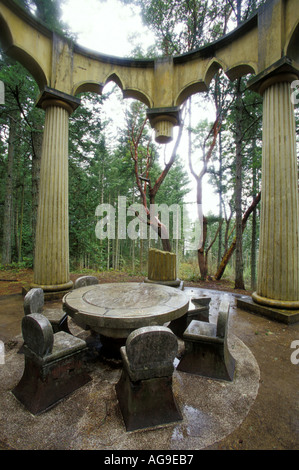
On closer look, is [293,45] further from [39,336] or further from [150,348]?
[39,336]

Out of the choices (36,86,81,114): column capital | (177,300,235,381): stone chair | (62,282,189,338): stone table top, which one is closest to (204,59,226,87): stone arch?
(36,86,81,114): column capital

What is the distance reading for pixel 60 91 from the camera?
15.3 feet

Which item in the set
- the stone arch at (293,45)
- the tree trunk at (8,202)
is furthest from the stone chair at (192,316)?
the tree trunk at (8,202)

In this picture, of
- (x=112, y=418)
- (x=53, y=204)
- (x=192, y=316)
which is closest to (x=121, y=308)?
(x=112, y=418)

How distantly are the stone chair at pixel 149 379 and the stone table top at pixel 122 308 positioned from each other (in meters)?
0.45

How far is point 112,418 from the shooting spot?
66.0 inches

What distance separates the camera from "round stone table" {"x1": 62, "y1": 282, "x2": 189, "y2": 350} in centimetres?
212

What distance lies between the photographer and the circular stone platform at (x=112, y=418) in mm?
1462

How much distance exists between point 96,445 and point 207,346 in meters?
1.30

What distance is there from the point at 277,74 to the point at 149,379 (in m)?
5.22

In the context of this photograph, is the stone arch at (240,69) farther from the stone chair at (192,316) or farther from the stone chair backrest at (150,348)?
the stone chair backrest at (150,348)

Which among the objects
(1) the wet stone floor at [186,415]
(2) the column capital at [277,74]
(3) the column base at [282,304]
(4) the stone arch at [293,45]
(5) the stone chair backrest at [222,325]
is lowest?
(1) the wet stone floor at [186,415]

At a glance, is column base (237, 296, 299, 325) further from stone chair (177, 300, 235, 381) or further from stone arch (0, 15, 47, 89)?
stone arch (0, 15, 47, 89)

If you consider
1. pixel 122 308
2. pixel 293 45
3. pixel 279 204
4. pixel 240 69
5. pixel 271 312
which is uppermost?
pixel 240 69
